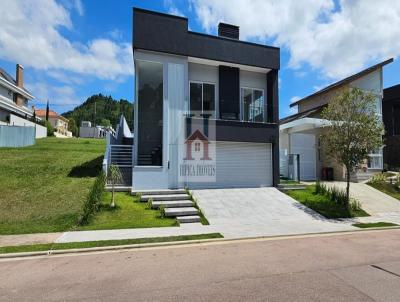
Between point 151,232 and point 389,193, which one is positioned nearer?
point 151,232

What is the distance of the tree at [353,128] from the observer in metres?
13.0

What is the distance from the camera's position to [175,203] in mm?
12102

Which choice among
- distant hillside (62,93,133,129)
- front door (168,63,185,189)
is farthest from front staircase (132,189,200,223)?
distant hillside (62,93,133,129)

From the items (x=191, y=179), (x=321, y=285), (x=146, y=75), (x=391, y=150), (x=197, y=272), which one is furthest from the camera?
(x=391, y=150)

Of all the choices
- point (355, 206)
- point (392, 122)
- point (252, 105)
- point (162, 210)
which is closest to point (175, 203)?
point (162, 210)

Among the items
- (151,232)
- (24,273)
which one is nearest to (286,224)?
(151,232)

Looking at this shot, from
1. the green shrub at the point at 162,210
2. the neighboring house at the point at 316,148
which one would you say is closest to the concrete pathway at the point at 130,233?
the green shrub at the point at 162,210

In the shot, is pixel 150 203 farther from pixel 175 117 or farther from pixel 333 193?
pixel 333 193

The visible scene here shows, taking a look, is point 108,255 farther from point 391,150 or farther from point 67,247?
point 391,150

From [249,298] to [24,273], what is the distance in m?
4.53

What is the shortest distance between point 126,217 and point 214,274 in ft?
18.9

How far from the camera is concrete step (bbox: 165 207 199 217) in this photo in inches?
435

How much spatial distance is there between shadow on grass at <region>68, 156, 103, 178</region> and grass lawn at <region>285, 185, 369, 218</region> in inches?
406

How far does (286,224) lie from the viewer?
35.4ft
